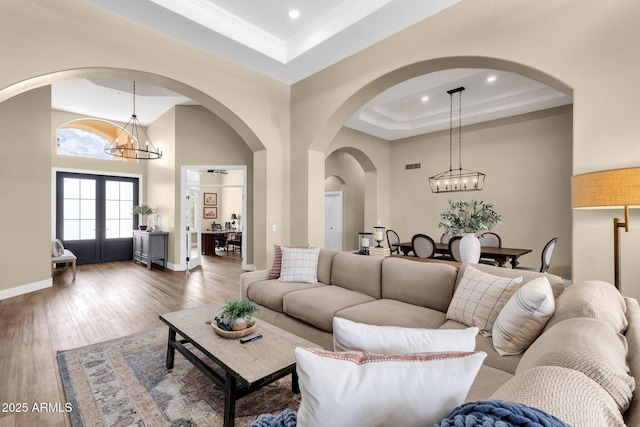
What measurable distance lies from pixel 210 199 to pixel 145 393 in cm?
975

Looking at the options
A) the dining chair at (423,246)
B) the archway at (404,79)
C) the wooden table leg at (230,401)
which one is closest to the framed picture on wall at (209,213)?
the archway at (404,79)

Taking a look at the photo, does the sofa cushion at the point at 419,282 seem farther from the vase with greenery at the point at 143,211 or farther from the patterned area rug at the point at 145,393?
the vase with greenery at the point at 143,211

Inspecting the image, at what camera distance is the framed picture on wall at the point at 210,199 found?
439 inches

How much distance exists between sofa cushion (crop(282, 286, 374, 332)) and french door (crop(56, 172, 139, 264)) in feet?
22.2

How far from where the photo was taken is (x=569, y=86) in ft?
8.15

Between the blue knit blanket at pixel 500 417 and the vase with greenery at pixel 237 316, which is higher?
the blue knit blanket at pixel 500 417

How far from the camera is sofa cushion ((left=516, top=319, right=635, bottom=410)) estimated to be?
749mm

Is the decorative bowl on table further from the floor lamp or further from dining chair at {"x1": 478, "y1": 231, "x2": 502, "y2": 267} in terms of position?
dining chair at {"x1": 478, "y1": 231, "x2": 502, "y2": 267}

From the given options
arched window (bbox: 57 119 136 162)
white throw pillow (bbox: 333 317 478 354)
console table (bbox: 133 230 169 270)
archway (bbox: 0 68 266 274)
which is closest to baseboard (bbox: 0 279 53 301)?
archway (bbox: 0 68 266 274)

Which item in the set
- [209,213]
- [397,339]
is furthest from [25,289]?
[209,213]

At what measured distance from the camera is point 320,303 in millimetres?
2680

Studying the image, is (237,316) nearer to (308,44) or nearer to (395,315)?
(395,315)

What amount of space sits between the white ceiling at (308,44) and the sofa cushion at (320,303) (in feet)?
9.79

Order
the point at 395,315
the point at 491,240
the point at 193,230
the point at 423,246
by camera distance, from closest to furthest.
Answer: the point at 395,315, the point at 423,246, the point at 491,240, the point at 193,230
